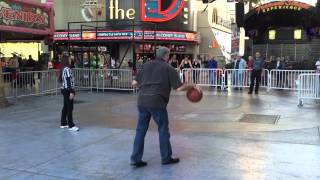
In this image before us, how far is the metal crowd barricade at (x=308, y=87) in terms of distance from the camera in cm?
1425

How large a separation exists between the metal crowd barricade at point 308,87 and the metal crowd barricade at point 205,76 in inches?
244

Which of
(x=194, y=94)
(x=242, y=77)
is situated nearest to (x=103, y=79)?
(x=242, y=77)

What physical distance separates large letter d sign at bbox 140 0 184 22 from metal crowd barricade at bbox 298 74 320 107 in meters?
22.5

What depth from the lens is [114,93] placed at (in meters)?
18.8

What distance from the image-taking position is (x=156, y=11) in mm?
36281

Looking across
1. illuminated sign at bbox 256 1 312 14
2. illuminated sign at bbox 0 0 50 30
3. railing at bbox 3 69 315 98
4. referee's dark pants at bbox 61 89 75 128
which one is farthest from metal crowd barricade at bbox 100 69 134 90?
referee's dark pants at bbox 61 89 75 128

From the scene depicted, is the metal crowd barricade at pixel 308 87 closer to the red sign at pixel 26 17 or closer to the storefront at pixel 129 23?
the red sign at pixel 26 17

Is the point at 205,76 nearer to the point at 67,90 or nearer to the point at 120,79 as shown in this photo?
the point at 120,79

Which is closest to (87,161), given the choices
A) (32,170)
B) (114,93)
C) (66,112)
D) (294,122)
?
(32,170)

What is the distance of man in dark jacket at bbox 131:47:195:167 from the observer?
7.22 meters

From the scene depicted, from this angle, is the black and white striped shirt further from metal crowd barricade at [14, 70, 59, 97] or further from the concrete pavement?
metal crowd barricade at [14, 70, 59, 97]

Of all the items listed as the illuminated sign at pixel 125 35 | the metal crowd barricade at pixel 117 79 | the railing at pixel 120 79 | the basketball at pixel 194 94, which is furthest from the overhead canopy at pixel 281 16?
the basketball at pixel 194 94

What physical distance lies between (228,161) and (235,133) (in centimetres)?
241

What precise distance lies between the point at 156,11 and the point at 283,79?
1830cm
